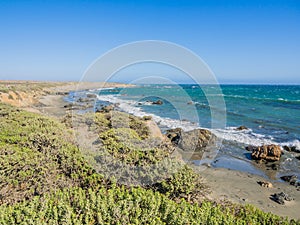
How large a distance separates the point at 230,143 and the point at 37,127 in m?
12.0

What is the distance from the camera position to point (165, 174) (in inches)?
223

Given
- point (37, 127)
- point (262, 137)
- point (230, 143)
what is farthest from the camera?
point (262, 137)

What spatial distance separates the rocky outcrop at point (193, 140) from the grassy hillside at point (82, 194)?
720cm

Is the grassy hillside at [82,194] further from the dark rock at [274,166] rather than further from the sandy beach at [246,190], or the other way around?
the dark rock at [274,166]

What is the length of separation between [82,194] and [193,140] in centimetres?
1073

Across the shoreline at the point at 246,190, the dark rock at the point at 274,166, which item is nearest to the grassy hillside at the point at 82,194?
the shoreline at the point at 246,190

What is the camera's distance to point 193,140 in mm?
14492

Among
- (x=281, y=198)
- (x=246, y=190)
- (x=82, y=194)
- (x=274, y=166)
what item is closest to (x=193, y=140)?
(x=274, y=166)

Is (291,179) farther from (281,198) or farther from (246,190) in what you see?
(246,190)

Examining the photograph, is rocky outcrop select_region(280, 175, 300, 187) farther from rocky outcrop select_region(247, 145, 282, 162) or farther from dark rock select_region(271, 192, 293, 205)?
rocky outcrop select_region(247, 145, 282, 162)

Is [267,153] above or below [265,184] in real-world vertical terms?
above

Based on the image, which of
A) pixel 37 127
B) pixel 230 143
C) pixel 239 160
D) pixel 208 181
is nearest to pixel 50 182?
pixel 37 127

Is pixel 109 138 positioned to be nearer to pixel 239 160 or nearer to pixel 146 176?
pixel 146 176

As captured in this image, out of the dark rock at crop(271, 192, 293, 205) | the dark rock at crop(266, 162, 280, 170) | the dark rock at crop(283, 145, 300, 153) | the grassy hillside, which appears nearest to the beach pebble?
the dark rock at crop(271, 192, 293, 205)
